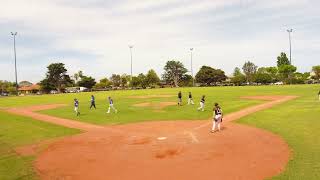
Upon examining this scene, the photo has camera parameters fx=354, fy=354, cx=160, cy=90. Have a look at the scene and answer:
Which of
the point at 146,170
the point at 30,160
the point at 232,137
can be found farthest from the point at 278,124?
the point at 30,160

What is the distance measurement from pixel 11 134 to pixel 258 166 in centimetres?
1846

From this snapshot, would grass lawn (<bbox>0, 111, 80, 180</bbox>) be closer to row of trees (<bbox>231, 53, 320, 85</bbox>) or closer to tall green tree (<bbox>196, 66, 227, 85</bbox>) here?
row of trees (<bbox>231, 53, 320, 85</bbox>)

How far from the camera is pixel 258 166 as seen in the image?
47.8 ft

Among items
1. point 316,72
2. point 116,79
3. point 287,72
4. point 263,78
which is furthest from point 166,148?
point 116,79

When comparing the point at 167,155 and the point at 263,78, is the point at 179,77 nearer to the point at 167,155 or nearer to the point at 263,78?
the point at 263,78

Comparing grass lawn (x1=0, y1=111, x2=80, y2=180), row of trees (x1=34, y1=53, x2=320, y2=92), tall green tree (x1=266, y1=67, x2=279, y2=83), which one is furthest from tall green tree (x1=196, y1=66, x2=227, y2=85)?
grass lawn (x1=0, y1=111, x2=80, y2=180)

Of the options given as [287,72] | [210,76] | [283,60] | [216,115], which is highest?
[283,60]

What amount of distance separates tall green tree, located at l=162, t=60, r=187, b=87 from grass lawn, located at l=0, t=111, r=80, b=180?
127202 millimetres

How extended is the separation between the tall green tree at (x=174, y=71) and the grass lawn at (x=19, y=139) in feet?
417

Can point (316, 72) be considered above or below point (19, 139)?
above

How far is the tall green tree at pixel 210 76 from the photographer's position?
141m

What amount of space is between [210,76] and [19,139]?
121m

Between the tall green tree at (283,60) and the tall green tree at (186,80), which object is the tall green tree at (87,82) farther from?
the tall green tree at (283,60)

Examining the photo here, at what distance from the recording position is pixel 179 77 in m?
161
